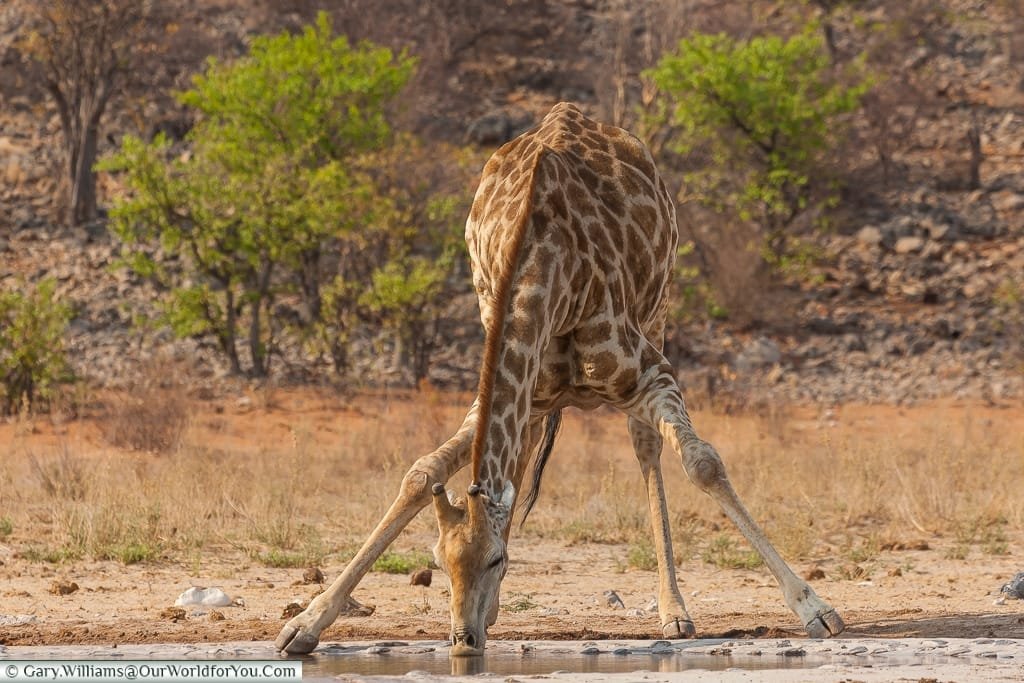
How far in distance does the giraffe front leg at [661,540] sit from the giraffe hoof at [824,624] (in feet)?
2.64

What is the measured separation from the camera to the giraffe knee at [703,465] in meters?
6.74

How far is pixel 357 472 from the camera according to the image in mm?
13219

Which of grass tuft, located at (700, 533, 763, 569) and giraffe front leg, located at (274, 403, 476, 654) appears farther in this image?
grass tuft, located at (700, 533, 763, 569)

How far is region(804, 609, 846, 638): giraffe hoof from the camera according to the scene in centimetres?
652

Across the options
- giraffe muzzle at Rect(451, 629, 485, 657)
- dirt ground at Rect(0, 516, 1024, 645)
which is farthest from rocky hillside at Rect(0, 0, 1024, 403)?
giraffe muzzle at Rect(451, 629, 485, 657)

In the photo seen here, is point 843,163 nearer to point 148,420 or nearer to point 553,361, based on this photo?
point 148,420

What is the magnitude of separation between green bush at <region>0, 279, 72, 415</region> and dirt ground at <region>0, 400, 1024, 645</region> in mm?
8315

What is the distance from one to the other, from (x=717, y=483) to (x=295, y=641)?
210 cm

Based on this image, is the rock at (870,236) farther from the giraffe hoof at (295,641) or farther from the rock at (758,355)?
the giraffe hoof at (295,641)

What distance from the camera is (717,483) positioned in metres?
6.78

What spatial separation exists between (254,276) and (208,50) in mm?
12468

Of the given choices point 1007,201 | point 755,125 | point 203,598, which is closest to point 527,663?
point 203,598

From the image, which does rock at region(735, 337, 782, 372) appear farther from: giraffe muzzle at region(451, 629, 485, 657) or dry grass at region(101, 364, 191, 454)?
→ giraffe muzzle at region(451, 629, 485, 657)

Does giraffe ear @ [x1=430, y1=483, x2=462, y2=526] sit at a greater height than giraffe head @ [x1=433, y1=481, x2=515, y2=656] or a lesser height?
greater
